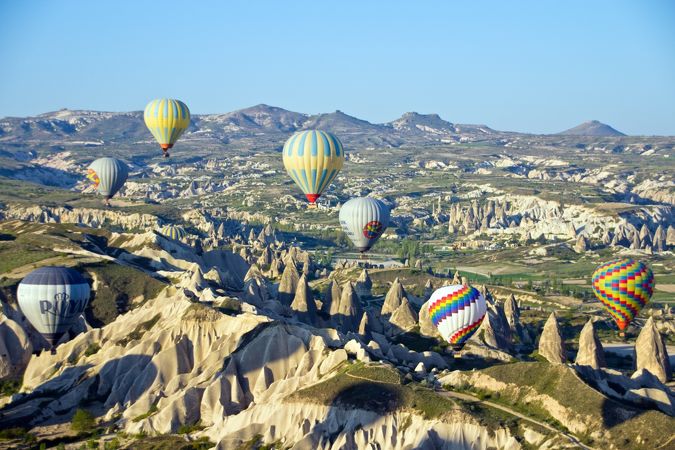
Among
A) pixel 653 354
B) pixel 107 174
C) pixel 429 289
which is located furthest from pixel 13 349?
pixel 107 174

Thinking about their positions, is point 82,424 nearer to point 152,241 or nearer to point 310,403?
point 310,403

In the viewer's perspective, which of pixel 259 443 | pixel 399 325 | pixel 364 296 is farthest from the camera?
pixel 364 296

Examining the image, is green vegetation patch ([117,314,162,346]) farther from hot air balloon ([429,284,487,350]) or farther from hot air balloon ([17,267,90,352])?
hot air balloon ([429,284,487,350])

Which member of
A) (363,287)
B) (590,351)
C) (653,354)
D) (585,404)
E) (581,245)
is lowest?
(581,245)

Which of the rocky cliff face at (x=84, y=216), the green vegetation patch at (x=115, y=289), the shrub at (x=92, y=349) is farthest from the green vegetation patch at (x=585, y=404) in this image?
the rocky cliff face at (x=84, y=216)

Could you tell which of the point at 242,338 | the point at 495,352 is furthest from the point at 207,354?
the point at 495,352

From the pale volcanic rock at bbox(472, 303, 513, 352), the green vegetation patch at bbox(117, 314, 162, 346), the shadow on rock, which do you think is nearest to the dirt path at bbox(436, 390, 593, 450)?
the shadow on rock

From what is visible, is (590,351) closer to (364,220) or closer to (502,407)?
(502,407)
